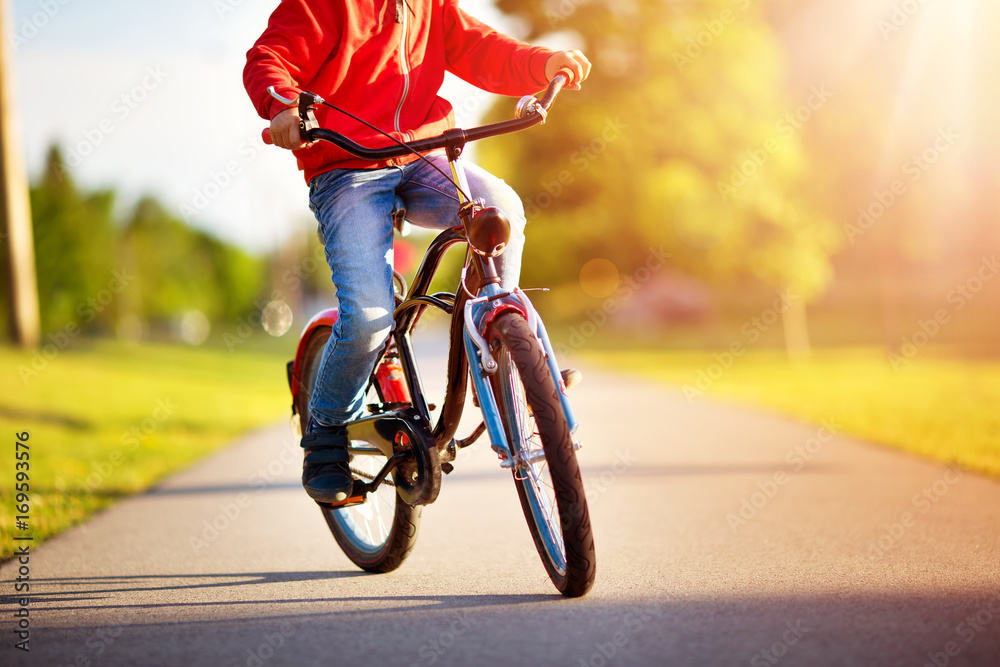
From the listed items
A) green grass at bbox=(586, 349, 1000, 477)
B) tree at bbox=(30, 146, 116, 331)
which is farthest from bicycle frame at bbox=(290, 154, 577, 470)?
tree at bbox=(30, 146, 116, 331)

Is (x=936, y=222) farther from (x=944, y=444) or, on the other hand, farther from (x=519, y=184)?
(x=944, y=444)

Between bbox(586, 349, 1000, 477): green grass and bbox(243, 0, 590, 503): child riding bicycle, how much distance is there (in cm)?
388

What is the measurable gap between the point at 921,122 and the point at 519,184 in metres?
10.8

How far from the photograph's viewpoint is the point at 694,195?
2011 centimetres

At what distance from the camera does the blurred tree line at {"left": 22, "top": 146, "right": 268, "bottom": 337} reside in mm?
40875

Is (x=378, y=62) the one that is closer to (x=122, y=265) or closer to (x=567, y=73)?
(x=567, y=73)

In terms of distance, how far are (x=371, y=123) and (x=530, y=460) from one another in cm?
128

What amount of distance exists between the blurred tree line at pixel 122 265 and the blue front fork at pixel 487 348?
1564 centimetres

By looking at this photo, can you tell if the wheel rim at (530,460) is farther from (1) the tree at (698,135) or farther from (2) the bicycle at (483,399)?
(1) the tree at (698,135)

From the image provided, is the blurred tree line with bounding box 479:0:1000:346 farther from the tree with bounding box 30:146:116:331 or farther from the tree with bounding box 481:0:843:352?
the tree with bounding box 30:146:116:331

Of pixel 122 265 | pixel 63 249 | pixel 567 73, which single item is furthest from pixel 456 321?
pixel 122 265

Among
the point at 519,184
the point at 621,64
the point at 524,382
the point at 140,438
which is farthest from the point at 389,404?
the point at 519,184

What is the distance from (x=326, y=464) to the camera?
12.0 feet

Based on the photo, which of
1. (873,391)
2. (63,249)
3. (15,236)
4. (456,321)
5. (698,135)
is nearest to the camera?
(456,321)
